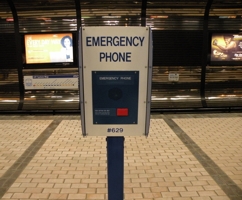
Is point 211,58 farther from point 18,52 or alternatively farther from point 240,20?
point 18,52

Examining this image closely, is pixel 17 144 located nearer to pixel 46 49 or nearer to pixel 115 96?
pixel 46 49

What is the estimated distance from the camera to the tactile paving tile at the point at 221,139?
4.50m

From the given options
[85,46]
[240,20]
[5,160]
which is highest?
[240,20]

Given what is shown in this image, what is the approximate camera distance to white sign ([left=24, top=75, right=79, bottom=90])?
7809 mm

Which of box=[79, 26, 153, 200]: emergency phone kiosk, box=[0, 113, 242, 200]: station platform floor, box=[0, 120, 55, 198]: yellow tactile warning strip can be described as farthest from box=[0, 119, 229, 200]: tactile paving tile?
box=[79, 26, 153, 200]: emergency phone kiosk

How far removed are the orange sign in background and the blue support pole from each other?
5.73m

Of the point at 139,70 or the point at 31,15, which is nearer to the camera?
the point at 139,70

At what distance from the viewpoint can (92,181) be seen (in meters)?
3.96

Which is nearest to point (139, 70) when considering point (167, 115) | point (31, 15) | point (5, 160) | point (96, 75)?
point (96, 75)

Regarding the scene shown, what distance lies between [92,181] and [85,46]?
7.82ft

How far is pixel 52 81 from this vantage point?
783 centimetres

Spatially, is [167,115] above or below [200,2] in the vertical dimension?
below

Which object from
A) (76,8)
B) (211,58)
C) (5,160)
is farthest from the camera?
(211,58)

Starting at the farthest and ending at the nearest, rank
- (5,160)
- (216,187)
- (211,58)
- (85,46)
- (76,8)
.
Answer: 1. (211,58)
2. (76,8)
3. (5,160)
4. (216,187)
5. (85,46)
